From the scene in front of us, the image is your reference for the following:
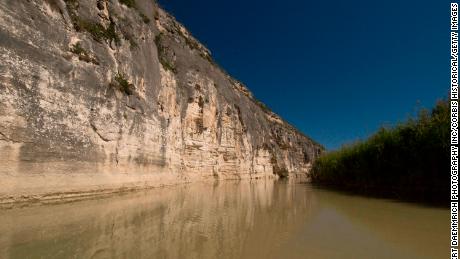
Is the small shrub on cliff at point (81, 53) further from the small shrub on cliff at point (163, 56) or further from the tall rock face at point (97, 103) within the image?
the small shrub on cliff at point (163, 56)

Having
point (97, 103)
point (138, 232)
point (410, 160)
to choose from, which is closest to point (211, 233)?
point (138, 232)

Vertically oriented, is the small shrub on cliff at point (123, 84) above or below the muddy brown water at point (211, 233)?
above

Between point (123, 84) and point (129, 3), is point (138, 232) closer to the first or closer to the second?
point (123, 84)

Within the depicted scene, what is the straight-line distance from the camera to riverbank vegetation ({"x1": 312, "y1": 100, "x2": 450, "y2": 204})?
1198 cm

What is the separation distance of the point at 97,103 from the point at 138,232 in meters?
8.76

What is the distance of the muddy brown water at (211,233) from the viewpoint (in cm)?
484

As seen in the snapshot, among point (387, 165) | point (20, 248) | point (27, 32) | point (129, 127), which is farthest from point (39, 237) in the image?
point (387, 165)

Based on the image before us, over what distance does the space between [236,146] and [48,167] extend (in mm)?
23401

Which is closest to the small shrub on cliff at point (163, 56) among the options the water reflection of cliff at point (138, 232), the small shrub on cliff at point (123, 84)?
the small shrub on cliff at point (123, 84)

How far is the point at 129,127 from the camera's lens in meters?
15.3

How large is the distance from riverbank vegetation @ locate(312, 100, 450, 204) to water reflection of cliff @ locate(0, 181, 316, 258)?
698 cm

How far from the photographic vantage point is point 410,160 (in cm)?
1383

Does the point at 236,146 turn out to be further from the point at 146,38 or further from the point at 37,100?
the point at 37,100

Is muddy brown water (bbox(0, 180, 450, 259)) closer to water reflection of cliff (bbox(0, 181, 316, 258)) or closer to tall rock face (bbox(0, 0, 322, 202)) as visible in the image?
water reflection of cliff (bbox(0, 181, 316, 258))
